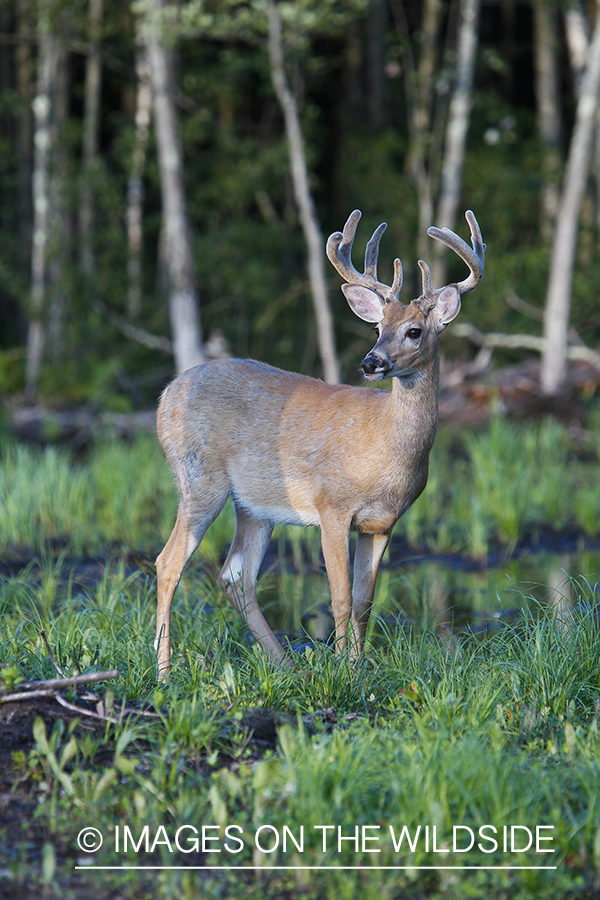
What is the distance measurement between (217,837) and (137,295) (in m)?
13.7

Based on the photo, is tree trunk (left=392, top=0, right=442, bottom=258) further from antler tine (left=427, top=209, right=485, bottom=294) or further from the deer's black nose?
the deer's black nose

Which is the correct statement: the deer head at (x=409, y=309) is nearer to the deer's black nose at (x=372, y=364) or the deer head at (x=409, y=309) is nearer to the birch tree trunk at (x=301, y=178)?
the deer's black nose at (x=372, y=364)

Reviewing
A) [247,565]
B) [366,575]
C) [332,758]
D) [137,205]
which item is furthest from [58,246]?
[332,758]

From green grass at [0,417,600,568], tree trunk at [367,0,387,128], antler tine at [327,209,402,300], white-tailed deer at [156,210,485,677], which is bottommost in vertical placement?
green grass at [0,417,600,568]

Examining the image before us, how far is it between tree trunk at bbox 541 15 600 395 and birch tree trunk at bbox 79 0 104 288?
22.3 feet

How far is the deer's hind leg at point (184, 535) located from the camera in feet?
16.7

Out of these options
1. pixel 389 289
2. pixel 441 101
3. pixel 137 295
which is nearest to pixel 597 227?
pixel 441 101

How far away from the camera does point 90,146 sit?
16.5 m

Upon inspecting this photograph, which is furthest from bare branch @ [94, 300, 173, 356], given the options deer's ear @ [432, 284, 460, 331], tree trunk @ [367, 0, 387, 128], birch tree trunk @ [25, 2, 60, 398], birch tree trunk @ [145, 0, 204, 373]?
deer's ear @ [432, 284, 460, 331]

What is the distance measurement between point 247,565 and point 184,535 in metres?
0.54

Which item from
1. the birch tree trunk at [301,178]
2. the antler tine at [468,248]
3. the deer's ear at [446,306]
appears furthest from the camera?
the birch tree trunk at [301,178]

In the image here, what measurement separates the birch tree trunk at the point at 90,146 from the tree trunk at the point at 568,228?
267 inches

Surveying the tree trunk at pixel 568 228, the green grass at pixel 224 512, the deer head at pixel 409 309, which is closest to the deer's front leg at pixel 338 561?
the deer head at pixel 409 309

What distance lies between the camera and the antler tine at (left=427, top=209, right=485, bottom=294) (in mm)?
4680
